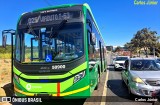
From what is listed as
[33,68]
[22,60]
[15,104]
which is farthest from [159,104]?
[15,104]

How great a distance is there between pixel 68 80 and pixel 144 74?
342cm

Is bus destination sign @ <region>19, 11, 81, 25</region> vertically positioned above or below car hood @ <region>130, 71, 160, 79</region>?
above

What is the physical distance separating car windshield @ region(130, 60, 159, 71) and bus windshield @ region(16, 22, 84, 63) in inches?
157

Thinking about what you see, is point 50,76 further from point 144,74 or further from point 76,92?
point 144,74

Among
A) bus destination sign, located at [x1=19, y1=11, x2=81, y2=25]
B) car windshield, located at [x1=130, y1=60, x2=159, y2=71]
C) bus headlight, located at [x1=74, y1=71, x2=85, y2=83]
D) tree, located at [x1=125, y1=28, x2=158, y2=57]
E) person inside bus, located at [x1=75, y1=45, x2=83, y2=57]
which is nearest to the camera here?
bus headlight, located at [x1=74, y1=71, x2=85, y2=83]

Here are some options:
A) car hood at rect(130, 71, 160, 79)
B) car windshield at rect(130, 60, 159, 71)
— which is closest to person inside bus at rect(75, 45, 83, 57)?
car hood at rect(130, 71, 160, 79)

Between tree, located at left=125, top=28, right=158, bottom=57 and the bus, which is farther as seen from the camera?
tree, located at left=125, top=28, right=158, bottom=57

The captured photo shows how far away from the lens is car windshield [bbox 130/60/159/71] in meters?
10.1

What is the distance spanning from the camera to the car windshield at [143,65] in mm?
10056

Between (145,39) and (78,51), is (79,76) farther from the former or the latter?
(145,39)

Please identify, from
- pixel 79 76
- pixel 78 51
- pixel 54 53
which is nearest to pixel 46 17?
pixel 54 53

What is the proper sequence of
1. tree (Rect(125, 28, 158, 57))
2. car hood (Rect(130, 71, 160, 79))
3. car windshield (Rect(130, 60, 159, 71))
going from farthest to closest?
tree (Rect(125, 28, 158, 57)), car windshield (Rect(130, 60, 159, 71)), car hood (Rect(130, 71, 160, 79))

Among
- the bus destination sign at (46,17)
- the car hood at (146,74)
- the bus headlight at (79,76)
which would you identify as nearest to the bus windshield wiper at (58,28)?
the bus destination sign at (46,17)

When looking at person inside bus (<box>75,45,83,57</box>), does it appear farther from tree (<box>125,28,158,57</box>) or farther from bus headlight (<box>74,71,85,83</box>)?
tree (<box>125,28,158,57</box>)
